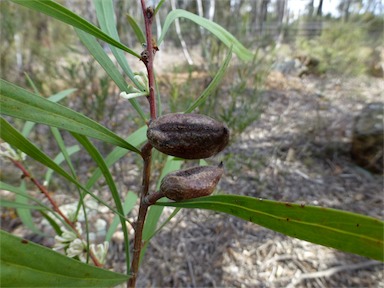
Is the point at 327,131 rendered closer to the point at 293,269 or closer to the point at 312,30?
the point at 293,269

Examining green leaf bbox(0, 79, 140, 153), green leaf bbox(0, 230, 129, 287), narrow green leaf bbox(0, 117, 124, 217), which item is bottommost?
green leaf bbox(0, 230, 129, 287)

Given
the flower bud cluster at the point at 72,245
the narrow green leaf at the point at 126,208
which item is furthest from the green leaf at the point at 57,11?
the narrow green leaf at the point at 126,208

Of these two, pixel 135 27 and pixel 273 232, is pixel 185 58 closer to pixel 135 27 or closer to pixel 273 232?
pixel 273 232

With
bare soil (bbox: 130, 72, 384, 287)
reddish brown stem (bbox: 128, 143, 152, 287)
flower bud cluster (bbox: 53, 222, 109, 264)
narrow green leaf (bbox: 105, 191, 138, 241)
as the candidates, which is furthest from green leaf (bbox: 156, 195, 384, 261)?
bare soil (bbox: 130, 72, 384, 287)

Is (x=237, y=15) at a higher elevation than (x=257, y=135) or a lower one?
higher

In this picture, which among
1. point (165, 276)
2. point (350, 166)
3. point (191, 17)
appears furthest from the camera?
point (350, 166)

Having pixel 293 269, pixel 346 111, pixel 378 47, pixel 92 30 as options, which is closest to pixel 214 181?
pixel 92 30

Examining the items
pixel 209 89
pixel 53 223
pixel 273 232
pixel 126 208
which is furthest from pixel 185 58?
pixel 209 89

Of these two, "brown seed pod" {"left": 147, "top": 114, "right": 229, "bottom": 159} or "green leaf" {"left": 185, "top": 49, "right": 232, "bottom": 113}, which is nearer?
"brown seed pod" {"left": 147, "top": 114, "right": 229, "bottom": 159}

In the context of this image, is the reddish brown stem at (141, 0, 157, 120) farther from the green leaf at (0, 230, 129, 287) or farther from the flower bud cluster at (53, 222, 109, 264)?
the flower bud cluster at (53, 222, 109, 264)
